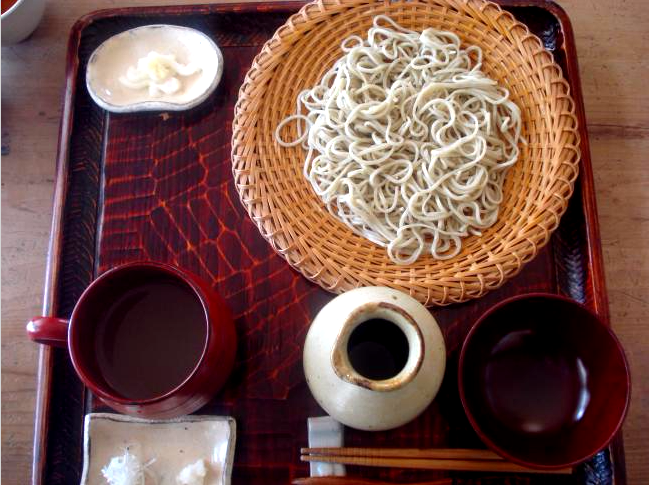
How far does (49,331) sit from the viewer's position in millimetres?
830

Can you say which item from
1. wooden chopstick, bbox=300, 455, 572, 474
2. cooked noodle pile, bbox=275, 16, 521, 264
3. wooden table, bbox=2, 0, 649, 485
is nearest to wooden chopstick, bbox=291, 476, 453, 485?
wooden chopstick, bbox=300, 455, 572, 474

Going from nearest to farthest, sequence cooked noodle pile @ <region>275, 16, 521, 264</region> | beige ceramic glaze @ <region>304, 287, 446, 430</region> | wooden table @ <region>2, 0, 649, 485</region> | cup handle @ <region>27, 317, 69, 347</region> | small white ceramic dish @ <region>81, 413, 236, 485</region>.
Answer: beige ceramic glaze @ <region>304, 287, 446, 430</region>
cup handle @ <region>27, 317, 69, 347</region>
small white ceramic dish @ <region>81, 413, 236, 485</region>
cooked noodle pile @ <region>275, 16, 521, 264</region>
wooden table @ <region>2, 0, 649, 485</region>

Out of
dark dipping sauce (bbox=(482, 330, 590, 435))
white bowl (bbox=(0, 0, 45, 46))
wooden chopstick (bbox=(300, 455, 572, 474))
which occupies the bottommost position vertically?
wooden chopstick (bbox=(300, 455, 572, 474))

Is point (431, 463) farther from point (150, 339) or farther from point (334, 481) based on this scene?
point (150, 339)

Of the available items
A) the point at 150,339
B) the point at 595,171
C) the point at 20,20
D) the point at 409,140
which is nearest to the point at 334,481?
the point at 150,339

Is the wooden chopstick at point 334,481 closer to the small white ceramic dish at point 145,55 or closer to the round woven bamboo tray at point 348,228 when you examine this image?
the round woven bamboo tray at point 348,228

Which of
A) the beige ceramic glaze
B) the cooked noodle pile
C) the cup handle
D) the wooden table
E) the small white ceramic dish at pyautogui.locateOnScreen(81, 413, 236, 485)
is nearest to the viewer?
the beige ceramic glaze

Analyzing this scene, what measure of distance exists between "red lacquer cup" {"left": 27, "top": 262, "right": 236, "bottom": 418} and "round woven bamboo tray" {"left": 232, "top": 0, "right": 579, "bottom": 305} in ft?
0.71

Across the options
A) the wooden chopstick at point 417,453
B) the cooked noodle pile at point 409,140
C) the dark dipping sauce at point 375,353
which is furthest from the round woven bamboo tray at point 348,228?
the wooden chopstick at point 417,453

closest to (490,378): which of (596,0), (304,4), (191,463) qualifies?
(191,463)

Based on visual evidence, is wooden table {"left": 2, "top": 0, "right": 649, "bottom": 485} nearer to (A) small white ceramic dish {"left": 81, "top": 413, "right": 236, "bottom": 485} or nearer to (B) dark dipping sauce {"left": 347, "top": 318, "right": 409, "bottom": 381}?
(A) small white ceramic dish {"left": 81, "top": 413, "right": 236, "bottom": 485}

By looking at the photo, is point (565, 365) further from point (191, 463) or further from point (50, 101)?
point (50, 101)

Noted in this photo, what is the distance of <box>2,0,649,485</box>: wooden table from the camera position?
1210 millimetres

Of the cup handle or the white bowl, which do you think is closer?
the cup handle
